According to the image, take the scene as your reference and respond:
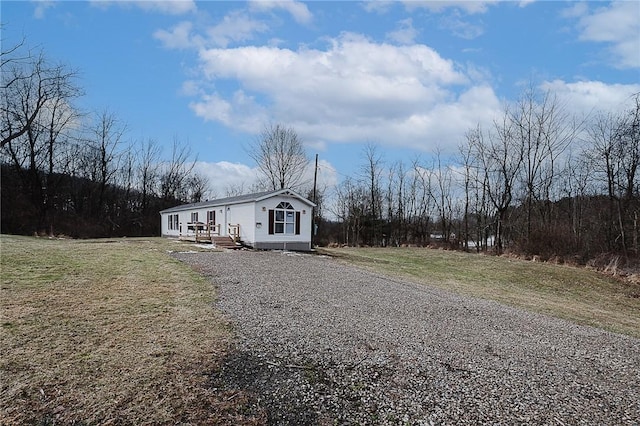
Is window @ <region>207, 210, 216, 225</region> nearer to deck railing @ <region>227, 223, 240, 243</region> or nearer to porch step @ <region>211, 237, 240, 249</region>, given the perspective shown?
deck railing @ <region>227, 223, 240, 243</region>

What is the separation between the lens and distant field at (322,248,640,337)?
836 cm

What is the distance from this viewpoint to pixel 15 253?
34.9 feet

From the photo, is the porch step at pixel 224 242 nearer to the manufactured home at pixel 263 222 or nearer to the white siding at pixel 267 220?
the manufactured home at pixel 263 222

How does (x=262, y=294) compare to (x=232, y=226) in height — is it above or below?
below

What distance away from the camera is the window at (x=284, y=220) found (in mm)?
18203

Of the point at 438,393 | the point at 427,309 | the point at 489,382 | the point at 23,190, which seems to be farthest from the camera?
the point at 23,190

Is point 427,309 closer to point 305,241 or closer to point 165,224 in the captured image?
point 305,241

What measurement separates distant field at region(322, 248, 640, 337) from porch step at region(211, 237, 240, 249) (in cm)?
622

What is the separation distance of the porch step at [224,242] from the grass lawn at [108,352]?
32.8 ft

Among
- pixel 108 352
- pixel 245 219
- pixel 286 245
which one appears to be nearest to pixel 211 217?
pixel 245 219

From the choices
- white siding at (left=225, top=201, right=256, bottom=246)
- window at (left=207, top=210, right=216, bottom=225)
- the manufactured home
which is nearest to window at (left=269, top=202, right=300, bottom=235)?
the manufactured home

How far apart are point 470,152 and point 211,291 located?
88.8ft

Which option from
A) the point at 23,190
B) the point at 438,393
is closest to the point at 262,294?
the point at 438,393

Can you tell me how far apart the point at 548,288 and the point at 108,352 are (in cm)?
1380
